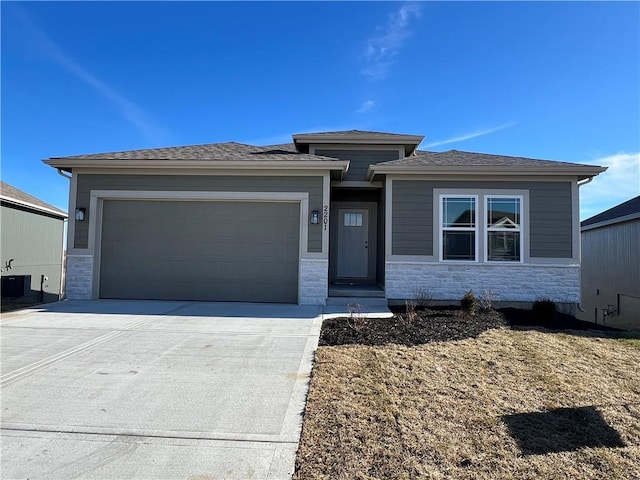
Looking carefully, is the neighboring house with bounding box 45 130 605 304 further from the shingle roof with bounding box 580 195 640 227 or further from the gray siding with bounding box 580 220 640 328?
the shingle roof with bounding box 580 195 640 227

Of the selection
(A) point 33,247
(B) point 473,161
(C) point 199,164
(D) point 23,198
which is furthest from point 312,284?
(D) point 23,198

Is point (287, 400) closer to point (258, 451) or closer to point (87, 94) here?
point (258, 451)

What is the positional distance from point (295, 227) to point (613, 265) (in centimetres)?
1286

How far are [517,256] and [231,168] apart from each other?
7.08m

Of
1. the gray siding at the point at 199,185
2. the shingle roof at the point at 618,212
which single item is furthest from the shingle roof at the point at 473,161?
the shingle roof at the point at 618,212

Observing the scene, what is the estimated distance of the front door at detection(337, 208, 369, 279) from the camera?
1101 centimetres

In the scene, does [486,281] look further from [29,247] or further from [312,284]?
[29,247]

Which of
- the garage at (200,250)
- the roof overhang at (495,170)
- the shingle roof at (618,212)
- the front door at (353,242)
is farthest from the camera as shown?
the shingle roof at (618,212)

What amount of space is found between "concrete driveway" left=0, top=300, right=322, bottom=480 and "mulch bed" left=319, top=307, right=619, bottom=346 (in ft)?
1.64

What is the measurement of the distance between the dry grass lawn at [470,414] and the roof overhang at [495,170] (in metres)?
→ 4.62

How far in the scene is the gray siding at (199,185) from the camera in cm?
879

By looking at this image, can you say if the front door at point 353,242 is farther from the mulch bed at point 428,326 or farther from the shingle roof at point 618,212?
the shingle roof at point 618,212

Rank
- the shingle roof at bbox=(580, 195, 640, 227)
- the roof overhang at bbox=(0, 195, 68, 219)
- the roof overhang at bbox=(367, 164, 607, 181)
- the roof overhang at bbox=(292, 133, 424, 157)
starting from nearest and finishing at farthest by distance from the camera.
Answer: the roof overhang at bbox=(367, 164, 607, 181) → the roof overhang at bbox=(292, 133, 424, 157) → the roof overhang at bbox=(0, 195, 68, 219) → the shingle roof at bbox=(580, 195, 640, 227)

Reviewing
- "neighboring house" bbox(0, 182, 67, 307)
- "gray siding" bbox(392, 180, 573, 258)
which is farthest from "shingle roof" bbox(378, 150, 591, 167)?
"neighboring house" bbox(0, 182, 67, 307)
